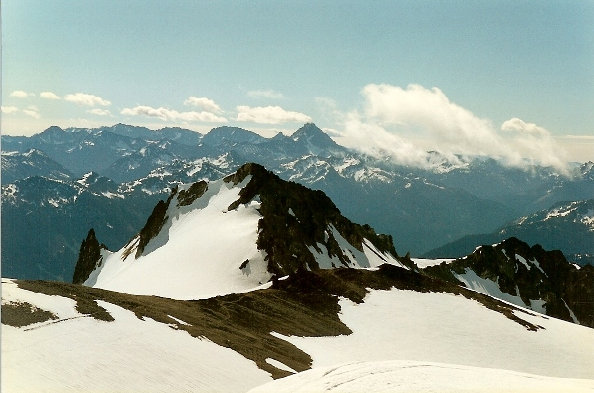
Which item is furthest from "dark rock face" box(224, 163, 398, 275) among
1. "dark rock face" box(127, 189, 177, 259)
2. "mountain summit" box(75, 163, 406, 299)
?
"dark rock face" box(127, 189, 177, 259)

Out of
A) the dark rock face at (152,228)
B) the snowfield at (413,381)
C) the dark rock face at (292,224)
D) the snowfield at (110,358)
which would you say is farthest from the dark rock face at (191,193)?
the snowfield at (413,381)

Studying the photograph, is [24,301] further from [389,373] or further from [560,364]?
[560,364]

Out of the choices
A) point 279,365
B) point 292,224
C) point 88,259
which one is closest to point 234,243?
point 292,224

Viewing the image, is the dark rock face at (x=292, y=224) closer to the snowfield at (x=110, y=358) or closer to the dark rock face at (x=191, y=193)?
the dark rock face at (x=191, y=193)

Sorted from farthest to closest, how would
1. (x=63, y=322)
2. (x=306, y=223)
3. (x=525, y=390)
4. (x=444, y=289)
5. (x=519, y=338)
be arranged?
(x=306, y=223) < (x=444, y=289) < (x=519, y=338) < (x=63, y=322) < (x=525, y=390)

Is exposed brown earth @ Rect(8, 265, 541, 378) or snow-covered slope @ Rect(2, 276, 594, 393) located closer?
snow-covered slope @ Rect(2, 276, 594, 393)

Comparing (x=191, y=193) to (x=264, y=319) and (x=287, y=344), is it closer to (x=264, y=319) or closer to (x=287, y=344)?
(x=264, y=319)

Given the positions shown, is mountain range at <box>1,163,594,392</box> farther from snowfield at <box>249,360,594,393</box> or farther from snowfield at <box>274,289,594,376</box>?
snowfield at <box>274,289,594,376</box>

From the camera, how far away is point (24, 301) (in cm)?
3144

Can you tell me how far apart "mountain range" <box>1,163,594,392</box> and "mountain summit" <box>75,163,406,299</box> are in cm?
47

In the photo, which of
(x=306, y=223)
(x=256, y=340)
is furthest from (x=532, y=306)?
(x=256, y=340)

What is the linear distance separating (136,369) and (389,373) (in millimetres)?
18908

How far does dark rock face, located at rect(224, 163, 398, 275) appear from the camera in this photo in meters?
98.7

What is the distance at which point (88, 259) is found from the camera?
162 meters
